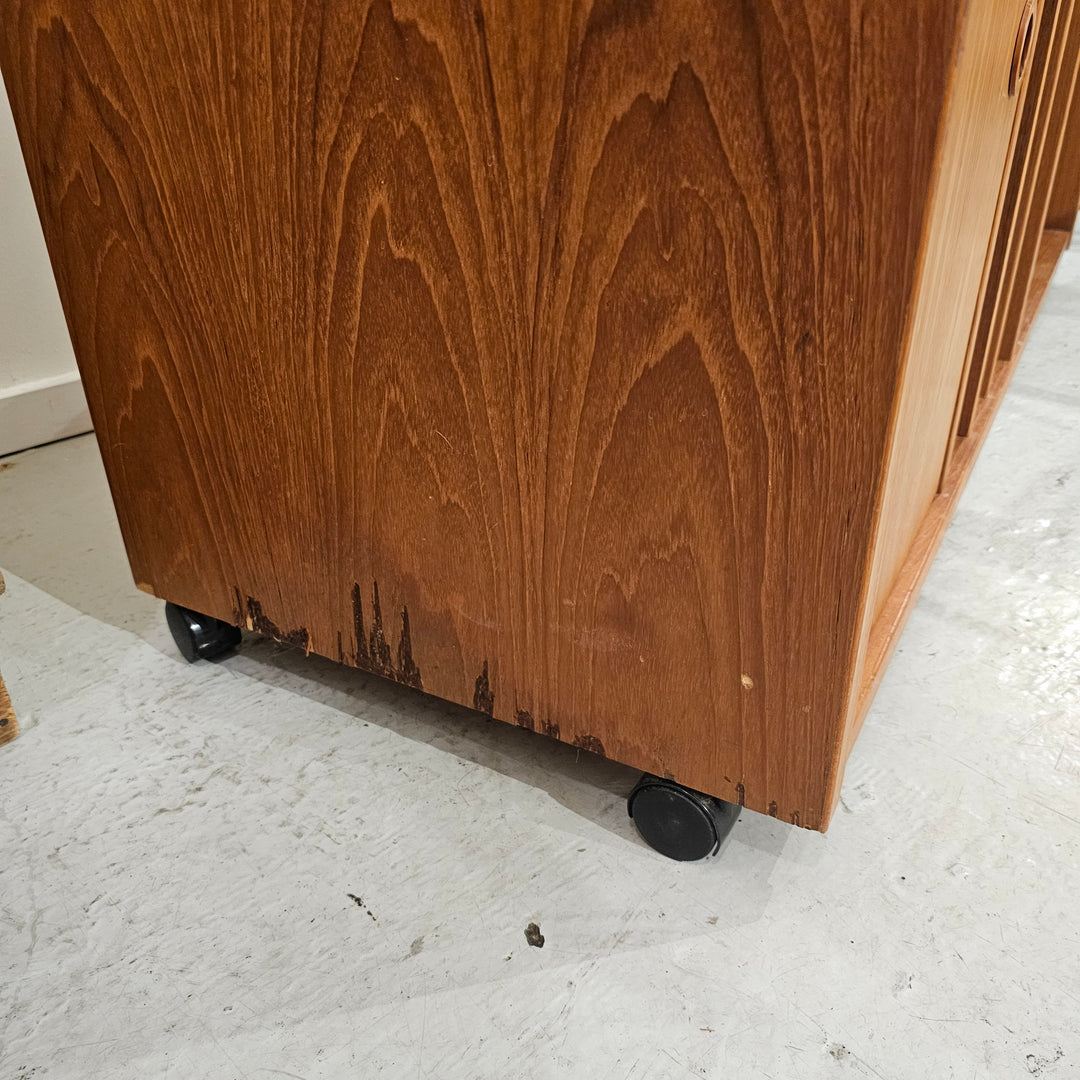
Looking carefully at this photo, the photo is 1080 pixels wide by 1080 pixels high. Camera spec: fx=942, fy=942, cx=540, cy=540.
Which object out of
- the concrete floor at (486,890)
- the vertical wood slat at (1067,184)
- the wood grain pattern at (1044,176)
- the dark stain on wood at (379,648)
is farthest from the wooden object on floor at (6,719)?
the vertical wood slat at (1067,184)

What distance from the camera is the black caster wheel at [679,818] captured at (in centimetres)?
73

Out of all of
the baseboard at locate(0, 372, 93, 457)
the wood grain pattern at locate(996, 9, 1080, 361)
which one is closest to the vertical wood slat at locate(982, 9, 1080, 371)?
the wood grain pattern at locate(996, 9, 1080, 361)

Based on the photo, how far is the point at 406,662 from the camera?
83 centimetres

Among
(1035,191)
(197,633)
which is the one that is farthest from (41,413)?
(1035,191)

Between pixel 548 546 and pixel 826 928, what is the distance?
355mm

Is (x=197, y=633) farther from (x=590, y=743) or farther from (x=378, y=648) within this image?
(x=590, y=743)

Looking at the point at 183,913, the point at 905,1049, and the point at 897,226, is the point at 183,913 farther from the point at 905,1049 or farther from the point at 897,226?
the point at 897,226

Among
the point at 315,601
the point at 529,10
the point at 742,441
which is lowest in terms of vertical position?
the point at 315,601

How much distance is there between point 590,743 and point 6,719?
0.56 m

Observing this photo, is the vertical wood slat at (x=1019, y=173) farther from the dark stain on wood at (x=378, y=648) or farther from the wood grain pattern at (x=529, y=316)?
the dark stain on wood at (x=378, y=648)

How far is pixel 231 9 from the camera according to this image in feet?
1.98

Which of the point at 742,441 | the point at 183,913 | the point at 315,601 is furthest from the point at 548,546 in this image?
the point at 183,913

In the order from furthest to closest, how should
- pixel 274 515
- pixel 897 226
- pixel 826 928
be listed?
pixel 274 515 < pixel 826 928 < pixel 897 226

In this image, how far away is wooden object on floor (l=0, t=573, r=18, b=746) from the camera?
0.88 metres
